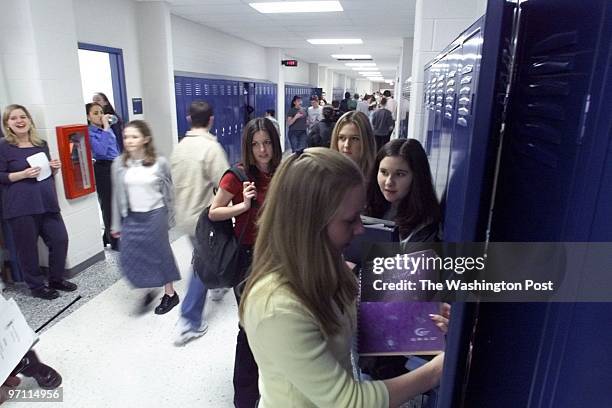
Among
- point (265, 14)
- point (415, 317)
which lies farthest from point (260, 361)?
point (265, 14)

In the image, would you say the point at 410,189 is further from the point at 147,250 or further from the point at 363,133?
the point at 147,250

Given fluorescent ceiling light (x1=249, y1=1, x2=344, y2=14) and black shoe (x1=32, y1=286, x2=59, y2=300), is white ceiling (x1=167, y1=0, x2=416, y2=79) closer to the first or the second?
fluorescent ceiling light (x1=249, y1=1, x2=344, y2=14)

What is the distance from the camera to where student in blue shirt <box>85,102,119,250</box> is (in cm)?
377

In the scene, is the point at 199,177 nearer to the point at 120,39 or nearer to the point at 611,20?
the point at 611,20

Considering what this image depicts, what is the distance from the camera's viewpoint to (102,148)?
149 inches

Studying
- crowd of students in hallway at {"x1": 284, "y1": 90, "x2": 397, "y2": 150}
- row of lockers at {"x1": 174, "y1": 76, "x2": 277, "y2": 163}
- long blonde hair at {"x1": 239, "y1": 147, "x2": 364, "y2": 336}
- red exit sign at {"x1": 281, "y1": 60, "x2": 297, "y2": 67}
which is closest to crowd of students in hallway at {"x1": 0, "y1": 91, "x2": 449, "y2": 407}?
long blonde hair at {"x1": 239, "y1": 147, "x2": 364, "y2": 336}

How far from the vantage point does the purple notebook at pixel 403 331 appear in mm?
807

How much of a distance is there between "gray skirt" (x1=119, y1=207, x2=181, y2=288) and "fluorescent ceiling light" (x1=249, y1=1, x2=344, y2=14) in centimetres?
337

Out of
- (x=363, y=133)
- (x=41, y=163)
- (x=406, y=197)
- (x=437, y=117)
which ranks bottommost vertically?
(x=41, y=163)

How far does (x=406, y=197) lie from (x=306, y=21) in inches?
217

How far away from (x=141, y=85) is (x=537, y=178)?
17.6 feet

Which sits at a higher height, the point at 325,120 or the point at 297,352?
the point at 325,120

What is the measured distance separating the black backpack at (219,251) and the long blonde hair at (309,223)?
4.14ft

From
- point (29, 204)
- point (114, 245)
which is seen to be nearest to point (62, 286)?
point (29, 204)
